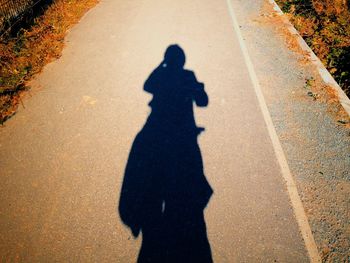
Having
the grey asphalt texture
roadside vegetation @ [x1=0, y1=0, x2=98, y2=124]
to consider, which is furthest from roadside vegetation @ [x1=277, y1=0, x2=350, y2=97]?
roadside vegetation @ [x1=0, y1=0, x2=98, y2=124]

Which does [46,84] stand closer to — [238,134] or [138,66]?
[138,66]

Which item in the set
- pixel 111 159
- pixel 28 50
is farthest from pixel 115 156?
pixel 28 50

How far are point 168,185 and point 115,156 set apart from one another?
1180mm

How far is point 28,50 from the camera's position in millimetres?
6316

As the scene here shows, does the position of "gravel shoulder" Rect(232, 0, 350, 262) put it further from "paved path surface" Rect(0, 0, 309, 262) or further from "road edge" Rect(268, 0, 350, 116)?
"paved path surface" Rect(0, 0, 309, 262)

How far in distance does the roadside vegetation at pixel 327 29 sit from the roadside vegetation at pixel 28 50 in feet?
25.8

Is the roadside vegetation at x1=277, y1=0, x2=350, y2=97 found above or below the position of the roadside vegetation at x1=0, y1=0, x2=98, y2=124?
below

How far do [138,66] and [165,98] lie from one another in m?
1.58

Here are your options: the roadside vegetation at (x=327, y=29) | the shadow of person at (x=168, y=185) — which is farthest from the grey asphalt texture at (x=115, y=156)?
the roadside vegetation at (x=327, y=29)

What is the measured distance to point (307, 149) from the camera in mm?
4289

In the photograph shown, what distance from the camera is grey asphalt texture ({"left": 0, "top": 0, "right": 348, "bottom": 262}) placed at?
10.6 ft

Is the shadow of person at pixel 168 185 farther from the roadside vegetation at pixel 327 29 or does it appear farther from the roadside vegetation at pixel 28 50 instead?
the roadside vegetation at pixel 327 29

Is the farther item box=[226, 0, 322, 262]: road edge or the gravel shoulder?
the gravel shoulder

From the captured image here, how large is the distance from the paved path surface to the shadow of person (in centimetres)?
15
